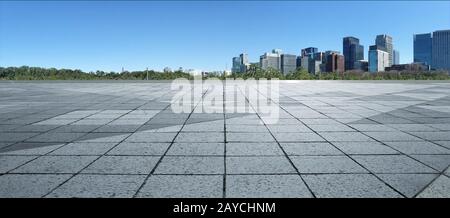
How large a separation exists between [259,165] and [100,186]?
206 cm

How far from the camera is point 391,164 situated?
4.79 meters

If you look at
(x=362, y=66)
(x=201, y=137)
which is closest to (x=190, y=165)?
(x=201, y=137)

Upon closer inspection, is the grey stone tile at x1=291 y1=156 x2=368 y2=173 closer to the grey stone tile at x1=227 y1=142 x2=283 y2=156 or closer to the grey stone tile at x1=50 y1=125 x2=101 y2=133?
the grey stone tile at x1=227 y1=142 x2=283 y2=156

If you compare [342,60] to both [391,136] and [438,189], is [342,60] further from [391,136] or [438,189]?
[438,189]

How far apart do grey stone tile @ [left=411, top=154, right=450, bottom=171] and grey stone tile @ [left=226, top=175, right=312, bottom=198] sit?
2021mm

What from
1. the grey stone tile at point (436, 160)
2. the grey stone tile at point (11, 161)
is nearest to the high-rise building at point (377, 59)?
the grey stone tile at point (436, 160)

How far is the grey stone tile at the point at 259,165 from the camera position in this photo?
4.50 metres

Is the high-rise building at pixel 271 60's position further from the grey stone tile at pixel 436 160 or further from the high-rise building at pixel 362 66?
the grey stone tile at pixel 436 160

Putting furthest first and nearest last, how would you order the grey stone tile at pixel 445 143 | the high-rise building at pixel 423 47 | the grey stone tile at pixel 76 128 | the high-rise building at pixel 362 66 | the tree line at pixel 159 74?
the high-rise building at pixel 423 47
the high-rise building at pixel 362 66
the tree line at pixel 159 74
the grey stone tile at pixel 76 128
the grey stone tile at pixel 445 143

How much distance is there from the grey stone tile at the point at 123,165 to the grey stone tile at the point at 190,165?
167 mm

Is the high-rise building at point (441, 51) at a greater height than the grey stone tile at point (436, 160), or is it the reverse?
the high-rise building at point (441, 51)
